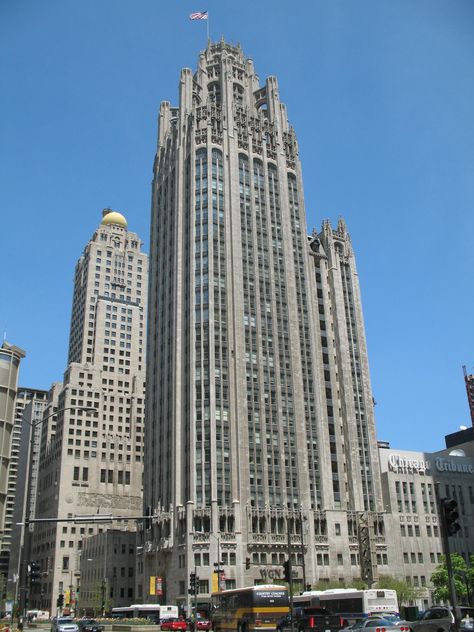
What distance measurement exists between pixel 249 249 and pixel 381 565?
59.7m

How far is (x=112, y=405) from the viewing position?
6919 inches

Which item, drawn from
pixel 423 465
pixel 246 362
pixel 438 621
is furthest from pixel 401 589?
pixel 438 621

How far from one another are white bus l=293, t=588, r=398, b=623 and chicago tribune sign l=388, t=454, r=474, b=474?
66796 mm

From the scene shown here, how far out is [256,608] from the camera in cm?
5053

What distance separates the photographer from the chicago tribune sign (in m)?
123

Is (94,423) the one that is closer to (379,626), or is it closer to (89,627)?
(89,627)

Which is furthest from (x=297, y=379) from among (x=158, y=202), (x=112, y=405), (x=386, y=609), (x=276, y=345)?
(x=112, y=405)

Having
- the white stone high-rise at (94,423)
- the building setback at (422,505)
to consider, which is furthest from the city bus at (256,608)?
the white stone high-rise at (94,423)

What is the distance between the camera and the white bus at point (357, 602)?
5388 cm

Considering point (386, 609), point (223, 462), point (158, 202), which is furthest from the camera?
point (158, 202)

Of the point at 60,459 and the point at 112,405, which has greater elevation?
the point at 112,405

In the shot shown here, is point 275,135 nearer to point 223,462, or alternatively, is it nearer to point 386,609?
point 223,462

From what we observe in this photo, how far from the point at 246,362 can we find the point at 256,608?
6103cm

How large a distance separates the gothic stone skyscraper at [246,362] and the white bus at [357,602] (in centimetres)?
3216
